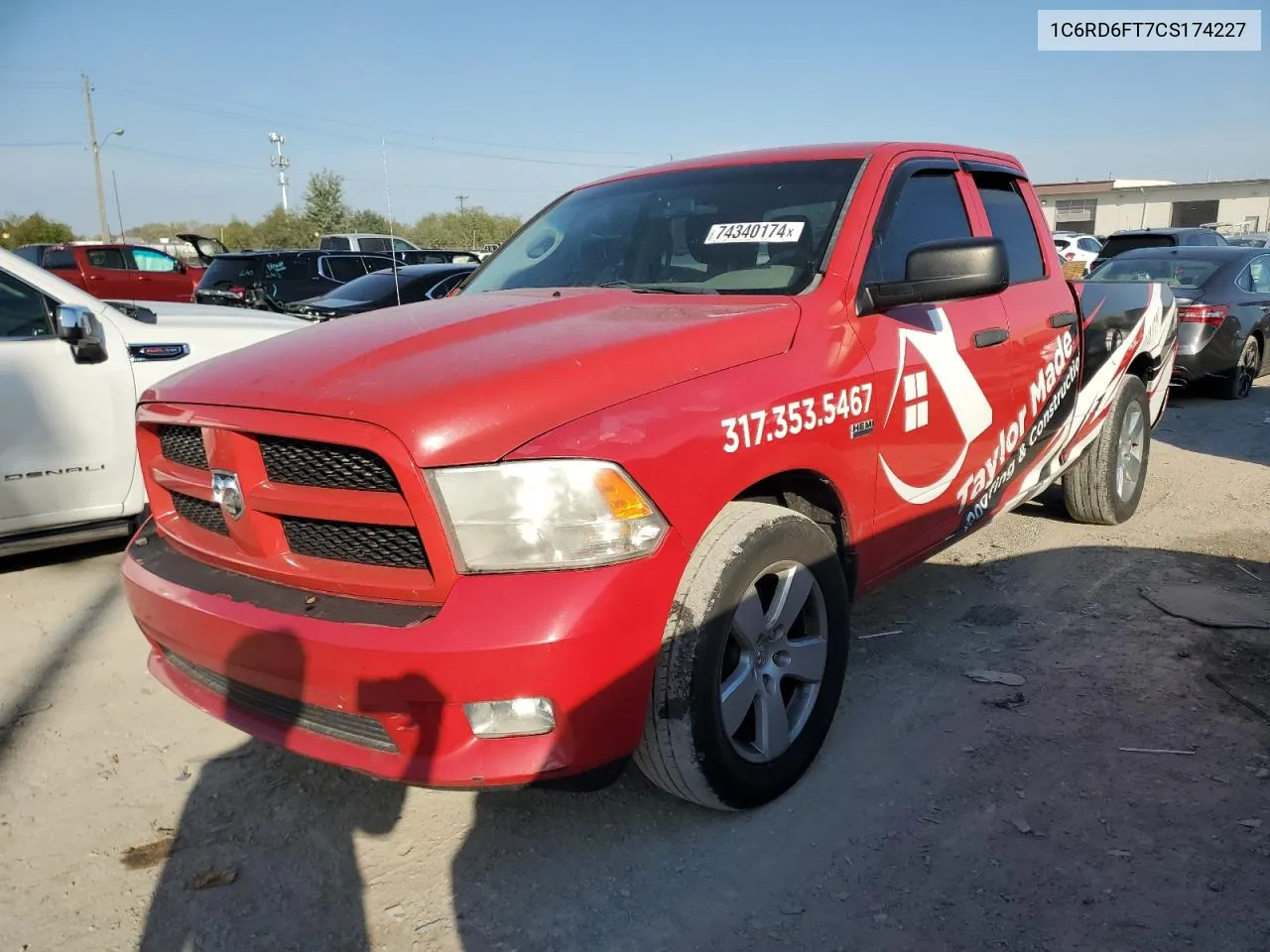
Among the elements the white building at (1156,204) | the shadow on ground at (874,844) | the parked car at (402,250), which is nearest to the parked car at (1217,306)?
the shadow on ground at (874,844)

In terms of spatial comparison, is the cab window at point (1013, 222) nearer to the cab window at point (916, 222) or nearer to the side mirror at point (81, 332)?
the cab window at point (916, 222)

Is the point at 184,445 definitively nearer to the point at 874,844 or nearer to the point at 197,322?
the point at 874,844

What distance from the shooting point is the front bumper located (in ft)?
6.39

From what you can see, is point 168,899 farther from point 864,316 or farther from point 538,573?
point 864,316

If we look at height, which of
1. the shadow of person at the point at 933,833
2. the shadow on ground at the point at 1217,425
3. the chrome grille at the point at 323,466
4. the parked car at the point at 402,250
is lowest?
the shadow of person at the point at 933,833

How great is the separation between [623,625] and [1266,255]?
33.9 feet

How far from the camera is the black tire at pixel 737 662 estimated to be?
2213 millimetres

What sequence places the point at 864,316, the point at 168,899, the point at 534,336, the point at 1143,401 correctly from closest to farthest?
the point at 168,899, the point at 534,336, the point at 864,316, the point at 1143,401

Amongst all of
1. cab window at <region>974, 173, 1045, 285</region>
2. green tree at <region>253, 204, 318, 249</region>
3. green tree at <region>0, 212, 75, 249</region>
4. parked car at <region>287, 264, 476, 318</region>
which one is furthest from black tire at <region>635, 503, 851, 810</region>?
green tree at <region>0, 212, 75, 249</region>

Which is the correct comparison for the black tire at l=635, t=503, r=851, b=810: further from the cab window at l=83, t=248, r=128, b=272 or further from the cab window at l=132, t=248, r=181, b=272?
the cab window at l=132, t=248, r=181, b=272

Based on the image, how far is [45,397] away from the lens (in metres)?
4.14

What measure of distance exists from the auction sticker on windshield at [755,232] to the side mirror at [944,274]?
35 centimetres

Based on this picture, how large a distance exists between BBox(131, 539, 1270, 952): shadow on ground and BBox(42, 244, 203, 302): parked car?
1660 cm

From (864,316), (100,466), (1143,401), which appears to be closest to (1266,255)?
(1143,401)
